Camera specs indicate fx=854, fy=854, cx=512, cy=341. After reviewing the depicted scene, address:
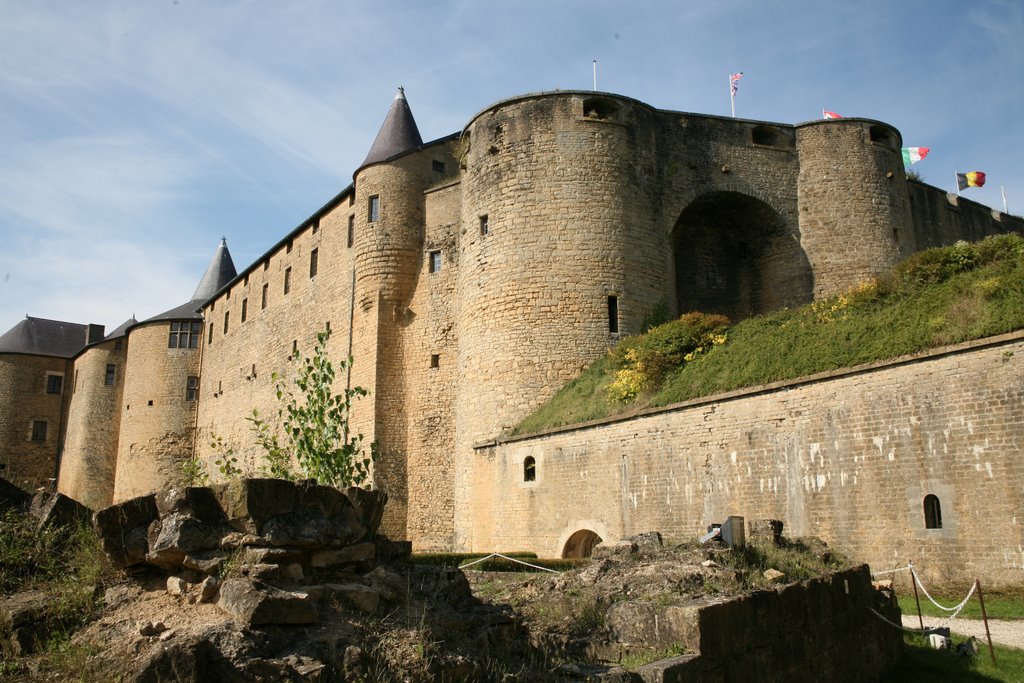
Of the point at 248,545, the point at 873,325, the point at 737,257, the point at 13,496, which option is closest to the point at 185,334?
the point at 737,257

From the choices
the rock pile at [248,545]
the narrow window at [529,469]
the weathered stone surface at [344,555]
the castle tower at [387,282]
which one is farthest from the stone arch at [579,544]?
the rock pile at [248,545]

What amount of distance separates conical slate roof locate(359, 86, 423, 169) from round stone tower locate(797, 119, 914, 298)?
12.5m

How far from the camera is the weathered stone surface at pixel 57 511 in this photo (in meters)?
5.14

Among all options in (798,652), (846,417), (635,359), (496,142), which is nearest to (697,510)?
(846,417)

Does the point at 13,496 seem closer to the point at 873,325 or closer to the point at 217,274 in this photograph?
the point at 873,325

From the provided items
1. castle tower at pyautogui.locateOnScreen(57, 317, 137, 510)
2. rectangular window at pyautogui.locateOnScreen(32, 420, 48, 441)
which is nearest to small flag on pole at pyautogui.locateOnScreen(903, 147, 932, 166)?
castle tower at pyautogui.locateOnScreen(57, 317, 137, 510)

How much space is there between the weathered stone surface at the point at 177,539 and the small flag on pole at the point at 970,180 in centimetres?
3306

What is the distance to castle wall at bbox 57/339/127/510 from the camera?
4522 cm

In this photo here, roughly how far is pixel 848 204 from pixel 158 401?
3369 centimetres

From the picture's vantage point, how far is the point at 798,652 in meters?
6.80

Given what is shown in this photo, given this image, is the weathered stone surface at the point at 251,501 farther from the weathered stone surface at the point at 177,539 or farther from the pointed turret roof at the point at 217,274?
the pointed turret roof at the point at 217,274

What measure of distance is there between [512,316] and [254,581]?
16.9m

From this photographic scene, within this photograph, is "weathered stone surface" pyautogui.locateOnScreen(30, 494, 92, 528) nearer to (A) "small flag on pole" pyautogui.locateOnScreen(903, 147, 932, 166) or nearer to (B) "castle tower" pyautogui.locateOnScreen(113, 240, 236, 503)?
(A) "small flag on pole" pyautogui.locateOnScreen(903, 147, 932, 166)

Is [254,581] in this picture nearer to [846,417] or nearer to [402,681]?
[402,681]
